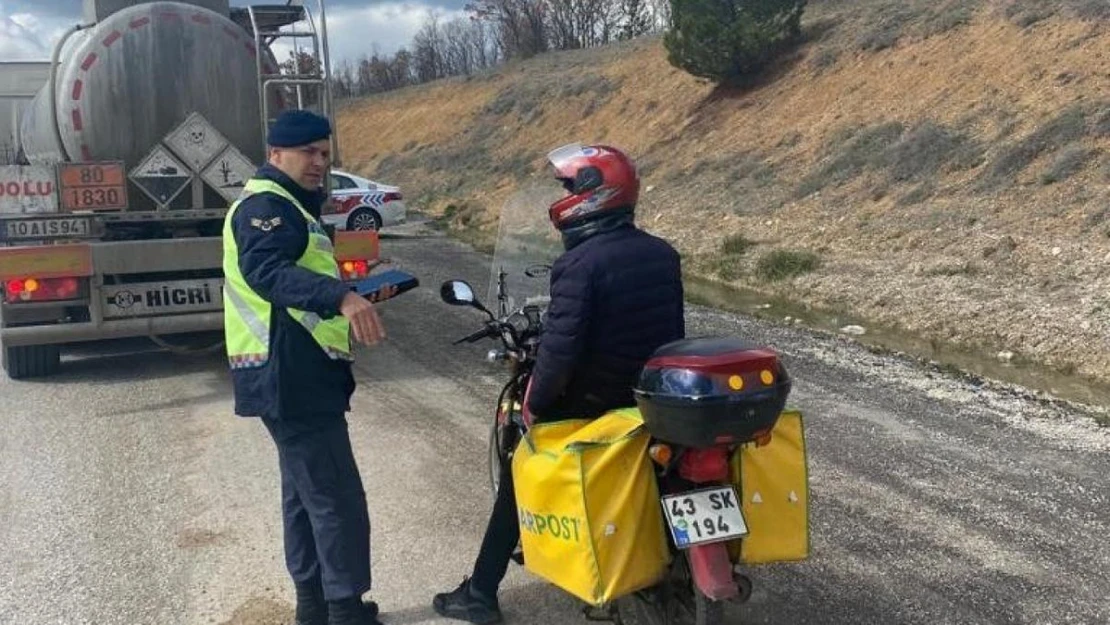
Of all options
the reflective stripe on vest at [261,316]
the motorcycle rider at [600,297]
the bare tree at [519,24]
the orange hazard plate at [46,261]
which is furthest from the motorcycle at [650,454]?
the bare tree at [519,24]

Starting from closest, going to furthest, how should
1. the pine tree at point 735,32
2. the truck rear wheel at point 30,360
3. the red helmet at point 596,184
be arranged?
1. the red helmet at point 596,184
2. the truck rear wheel at point 30,360
3. the pine tree at point 735,32

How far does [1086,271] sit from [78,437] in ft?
29.4

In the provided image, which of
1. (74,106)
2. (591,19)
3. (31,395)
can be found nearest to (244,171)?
(74,106)

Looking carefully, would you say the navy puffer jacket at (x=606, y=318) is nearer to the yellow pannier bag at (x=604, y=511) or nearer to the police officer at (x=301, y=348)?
the yellow pannier bag at (x=604, y=511)

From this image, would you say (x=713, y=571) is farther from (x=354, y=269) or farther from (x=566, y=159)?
(x=354, y=269)

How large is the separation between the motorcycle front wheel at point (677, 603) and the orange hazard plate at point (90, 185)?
234 inches

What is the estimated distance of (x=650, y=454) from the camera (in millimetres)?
3252

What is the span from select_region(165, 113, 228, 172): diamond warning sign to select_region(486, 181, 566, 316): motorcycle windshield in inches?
171

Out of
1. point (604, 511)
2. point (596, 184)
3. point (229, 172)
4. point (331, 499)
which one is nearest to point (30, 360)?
point (229, 172)

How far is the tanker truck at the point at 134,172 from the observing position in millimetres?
7770

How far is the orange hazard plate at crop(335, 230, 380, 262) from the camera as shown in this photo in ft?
27.6

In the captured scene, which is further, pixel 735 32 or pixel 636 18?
pixel 636 18

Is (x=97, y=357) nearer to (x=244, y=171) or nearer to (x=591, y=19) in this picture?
(x=244, y=171)

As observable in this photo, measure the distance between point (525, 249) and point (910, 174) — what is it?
11946 millimetres
